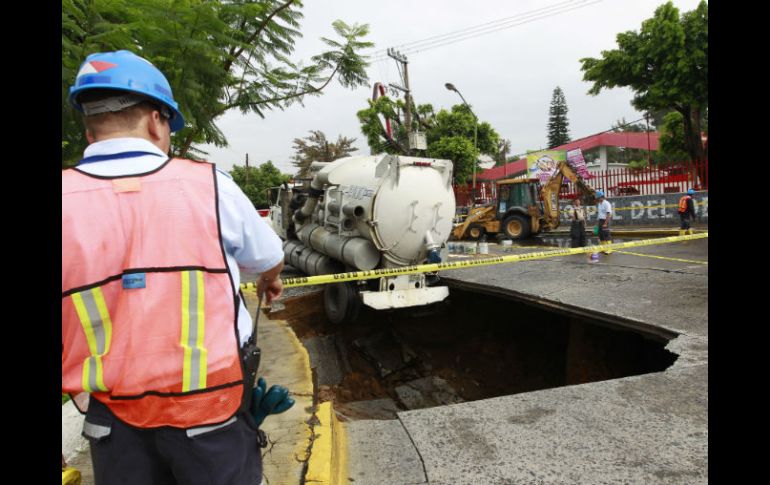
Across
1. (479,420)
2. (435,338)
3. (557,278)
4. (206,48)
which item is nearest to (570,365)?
(557,278)

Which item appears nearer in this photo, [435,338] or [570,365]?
[570,365]

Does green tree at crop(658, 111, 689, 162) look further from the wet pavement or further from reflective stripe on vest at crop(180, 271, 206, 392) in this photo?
reflective stripe on vest at crop(180, 271, 206, 392)

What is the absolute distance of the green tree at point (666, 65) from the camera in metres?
18.0

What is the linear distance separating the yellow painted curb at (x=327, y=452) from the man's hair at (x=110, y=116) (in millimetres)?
1864

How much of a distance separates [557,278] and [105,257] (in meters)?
7.22

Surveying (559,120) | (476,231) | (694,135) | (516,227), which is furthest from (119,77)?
(559,120)

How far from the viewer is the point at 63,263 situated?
120 centimetres

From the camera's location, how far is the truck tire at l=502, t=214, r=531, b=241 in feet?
49.6

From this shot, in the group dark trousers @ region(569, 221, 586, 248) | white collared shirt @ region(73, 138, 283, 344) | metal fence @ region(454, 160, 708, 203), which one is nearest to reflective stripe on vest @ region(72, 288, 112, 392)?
white collared shirt @ region(73, 138, 283, 344)

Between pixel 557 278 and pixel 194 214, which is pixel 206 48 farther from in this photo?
pixel 557 278

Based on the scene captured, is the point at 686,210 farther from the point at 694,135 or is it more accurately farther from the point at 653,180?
the point at 694,135

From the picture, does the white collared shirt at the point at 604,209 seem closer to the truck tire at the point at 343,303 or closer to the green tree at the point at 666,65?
the truck tire at the point at 343,303

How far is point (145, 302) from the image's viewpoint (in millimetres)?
1228

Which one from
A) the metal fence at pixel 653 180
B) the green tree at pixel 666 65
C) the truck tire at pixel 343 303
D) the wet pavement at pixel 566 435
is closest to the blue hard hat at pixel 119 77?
the wet pavement at pixel 566 435
